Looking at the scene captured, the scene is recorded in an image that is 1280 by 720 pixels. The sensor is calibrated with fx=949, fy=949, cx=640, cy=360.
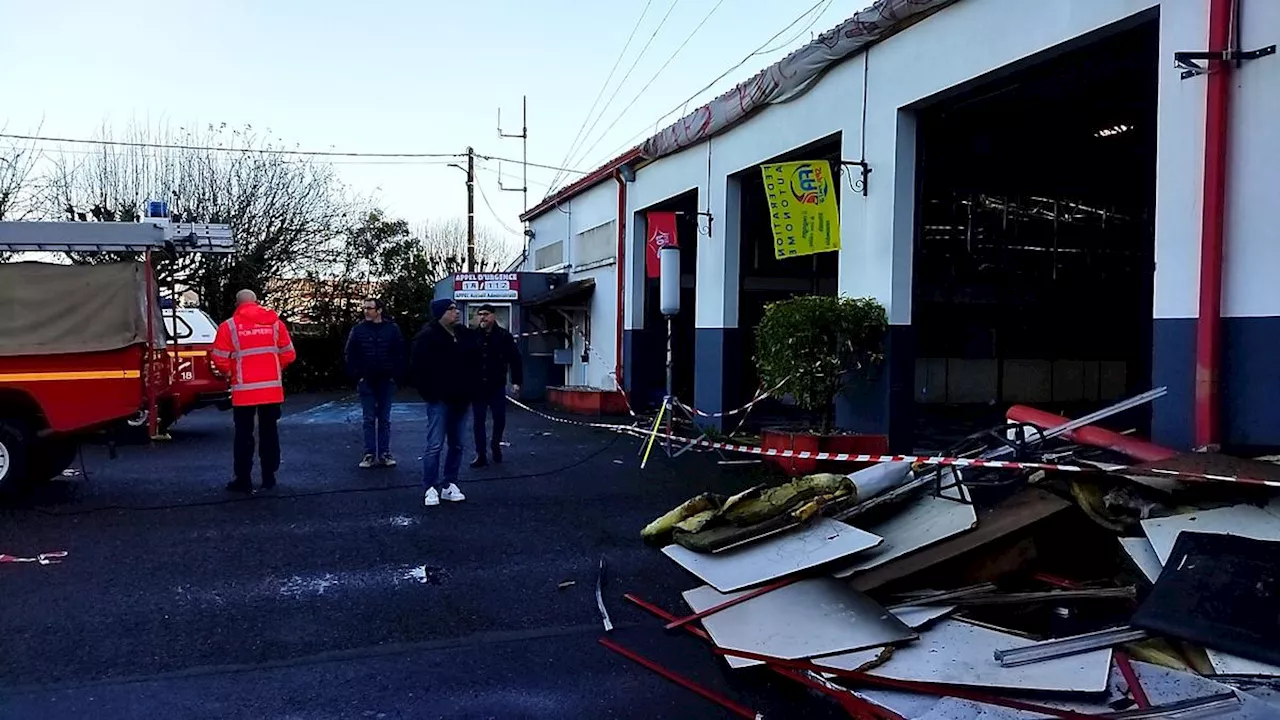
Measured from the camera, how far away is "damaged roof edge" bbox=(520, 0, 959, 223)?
9.38 meters

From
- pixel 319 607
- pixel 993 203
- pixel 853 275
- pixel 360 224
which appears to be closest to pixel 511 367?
pixel 853 275

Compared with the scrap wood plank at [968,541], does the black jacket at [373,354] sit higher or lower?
higher

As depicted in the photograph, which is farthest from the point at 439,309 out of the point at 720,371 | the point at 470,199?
the point at 470,199

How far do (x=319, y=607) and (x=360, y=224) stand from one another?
2527 centimetres

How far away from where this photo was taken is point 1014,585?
508 centimetres

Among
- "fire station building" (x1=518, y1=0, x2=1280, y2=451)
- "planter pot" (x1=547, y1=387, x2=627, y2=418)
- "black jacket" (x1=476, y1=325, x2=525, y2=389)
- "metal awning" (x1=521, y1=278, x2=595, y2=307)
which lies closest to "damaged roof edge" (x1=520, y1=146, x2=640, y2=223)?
"fire station building" (x1=518, y1=0, x2=1280, y2=451)

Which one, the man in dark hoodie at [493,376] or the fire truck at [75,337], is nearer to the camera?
the fire truck at [75,337]

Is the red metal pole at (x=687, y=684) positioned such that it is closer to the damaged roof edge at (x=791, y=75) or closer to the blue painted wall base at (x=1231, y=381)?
the blue painted wall base at (x=1231, y=381)

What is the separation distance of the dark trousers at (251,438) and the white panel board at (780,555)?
4.53m

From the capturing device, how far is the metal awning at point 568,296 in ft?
64.2

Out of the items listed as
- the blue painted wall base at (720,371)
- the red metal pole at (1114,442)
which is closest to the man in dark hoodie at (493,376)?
the blue painted wall base at (720,371)

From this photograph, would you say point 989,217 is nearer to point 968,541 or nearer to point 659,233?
point 659,233

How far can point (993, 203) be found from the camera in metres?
16.1

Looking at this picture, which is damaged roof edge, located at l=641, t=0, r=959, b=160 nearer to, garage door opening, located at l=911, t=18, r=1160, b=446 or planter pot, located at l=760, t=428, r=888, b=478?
garage door opening, located at l=911, t=18, r=1160, b=446
